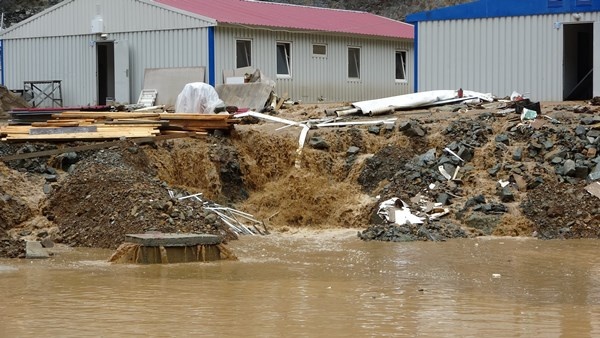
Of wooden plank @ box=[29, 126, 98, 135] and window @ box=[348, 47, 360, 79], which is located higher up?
window @ box=[348, 47, 360, 79]

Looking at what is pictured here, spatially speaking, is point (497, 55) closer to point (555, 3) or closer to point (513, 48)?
point (513, 48)

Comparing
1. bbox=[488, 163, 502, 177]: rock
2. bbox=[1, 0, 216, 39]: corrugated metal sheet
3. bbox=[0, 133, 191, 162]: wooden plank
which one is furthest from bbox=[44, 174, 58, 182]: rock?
bbox=[1, 0, 216, 39]: corrugated metal sheet

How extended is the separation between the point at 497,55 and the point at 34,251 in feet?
53.9

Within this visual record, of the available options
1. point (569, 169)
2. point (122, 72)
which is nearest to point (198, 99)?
point (122, 72)

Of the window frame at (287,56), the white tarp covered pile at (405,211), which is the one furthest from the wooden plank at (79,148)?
the window frame at (287,56)

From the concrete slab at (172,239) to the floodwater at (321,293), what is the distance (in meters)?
0.42

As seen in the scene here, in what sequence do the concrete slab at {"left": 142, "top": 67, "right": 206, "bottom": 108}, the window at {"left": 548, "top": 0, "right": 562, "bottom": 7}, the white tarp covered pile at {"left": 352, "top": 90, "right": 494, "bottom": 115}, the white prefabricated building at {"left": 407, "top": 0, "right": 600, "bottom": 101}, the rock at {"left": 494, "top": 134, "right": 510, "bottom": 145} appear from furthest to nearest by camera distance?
1. the concrete slab at {"left": 142, "top": 67, "right": 206, "bottom": 108}
2. the white prefabricated building at {"left": 407, "top": 0, "right": 600, "bottom": 101}
3. the window at {"left": 548, "top": 0, "right": 562, "bottom": 7}
4. the white tarp covered pile at {"left": 352, "top": 90, "right": 494, "bottom": 115}
5. the rock at {"left": 494, "top": 134, "right": 510, "bottom": 145}

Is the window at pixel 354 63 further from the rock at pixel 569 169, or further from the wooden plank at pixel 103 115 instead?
the rock at pixel 569 169

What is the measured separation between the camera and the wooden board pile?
22.1 meters

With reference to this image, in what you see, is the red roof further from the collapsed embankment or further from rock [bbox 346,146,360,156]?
rock [bbox 346,146,360,156]

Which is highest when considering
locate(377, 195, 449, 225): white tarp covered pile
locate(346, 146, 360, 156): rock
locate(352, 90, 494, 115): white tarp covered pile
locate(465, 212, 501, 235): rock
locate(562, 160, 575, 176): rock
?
locate(352, 90, 494, 115): white tarp covered pile

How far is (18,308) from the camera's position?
1195 centimetres

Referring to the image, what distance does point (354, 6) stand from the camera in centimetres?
5278

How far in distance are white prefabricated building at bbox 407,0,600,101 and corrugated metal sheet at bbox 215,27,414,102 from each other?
4653 millimetres
